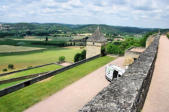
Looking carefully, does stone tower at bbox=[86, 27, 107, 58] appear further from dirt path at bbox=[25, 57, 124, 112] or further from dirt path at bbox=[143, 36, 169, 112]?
dirt path at bbox=[143, 36, 169, 112]

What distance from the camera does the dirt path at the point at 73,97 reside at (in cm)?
914

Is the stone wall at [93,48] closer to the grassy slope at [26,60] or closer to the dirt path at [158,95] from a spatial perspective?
the dirt path at [158,95]

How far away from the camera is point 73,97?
416 inches

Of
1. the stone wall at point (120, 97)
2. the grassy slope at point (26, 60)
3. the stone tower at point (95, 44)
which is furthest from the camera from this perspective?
the grassy slope at point (26, 60)

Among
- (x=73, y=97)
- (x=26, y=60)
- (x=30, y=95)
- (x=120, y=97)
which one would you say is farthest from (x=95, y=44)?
(x=26, y=60)

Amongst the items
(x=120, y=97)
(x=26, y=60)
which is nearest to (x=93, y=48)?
(x=120, y=97)

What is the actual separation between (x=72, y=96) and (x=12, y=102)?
4172 millimetres

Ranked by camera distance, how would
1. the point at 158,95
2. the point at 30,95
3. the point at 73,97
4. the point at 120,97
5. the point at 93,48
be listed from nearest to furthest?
the point at 120,97
the point at 158,95
the point at 73,97
the point at 30,95
the point at 93,48

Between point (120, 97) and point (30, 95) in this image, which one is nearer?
point (120, 97)

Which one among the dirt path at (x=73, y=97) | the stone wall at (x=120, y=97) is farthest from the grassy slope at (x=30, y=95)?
the stone wall at (x=120, y=97)

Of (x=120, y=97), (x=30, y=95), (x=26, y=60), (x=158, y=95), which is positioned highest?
(x=120, y=97)

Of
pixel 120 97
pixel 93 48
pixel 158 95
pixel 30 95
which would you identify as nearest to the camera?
pixel 120 97

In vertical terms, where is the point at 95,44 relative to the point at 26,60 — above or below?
above

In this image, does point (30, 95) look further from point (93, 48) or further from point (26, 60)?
point (26, 60)
